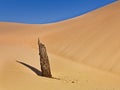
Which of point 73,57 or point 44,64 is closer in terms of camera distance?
point 44,64

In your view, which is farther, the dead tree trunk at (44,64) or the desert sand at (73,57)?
the dead tree trunk at (44,64)

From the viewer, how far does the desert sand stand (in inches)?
584

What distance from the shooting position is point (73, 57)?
83.3 ft

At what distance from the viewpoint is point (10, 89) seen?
13352 millimetres

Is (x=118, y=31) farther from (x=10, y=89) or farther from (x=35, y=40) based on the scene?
(x=10, y=89)

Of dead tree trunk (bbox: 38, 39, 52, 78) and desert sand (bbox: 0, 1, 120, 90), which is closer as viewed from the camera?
desert sand (bbox: 0, 1, 120, 90)

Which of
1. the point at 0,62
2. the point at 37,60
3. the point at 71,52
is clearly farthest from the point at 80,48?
the point at 0,62

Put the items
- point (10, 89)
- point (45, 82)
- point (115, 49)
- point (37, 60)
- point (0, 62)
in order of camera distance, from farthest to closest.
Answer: point (115, 49), point (37, 60), point (0, 62), point (45, 82), point (10, 89)

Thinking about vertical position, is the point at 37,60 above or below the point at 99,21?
below

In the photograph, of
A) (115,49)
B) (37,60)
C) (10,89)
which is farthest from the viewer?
(115,49)

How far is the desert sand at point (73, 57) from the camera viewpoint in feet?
48.7

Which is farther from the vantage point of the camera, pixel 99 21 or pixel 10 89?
pixel 99 21

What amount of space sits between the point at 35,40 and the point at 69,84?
16316 millimetres

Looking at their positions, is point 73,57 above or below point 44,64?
above
